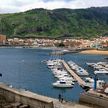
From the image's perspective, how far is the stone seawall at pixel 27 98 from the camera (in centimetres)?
3062

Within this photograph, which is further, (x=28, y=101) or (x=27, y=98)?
(x=27, y=98)

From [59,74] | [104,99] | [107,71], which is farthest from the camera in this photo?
[107,71]

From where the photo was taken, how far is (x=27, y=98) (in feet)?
107

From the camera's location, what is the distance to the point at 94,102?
31250 mm

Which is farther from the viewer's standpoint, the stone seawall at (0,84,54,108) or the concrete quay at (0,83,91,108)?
the concrete quay at (0,83,91,108)

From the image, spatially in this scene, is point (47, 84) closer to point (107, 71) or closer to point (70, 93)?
point (70, 93)

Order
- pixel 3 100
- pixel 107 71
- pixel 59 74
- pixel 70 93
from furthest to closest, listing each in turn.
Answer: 1. pixel 107 71
2. pixel 59 74
3. pixel 70 93
4. pixel 3 100

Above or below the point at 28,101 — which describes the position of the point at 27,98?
above

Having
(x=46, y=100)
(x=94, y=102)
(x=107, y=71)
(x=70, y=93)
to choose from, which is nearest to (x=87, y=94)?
(x=94, y=102)

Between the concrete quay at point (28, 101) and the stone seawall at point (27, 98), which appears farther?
→ the concrete quay at point (28, 101)

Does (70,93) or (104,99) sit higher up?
(104,99)

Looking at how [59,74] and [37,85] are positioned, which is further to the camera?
[59,74]

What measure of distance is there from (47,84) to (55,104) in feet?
113

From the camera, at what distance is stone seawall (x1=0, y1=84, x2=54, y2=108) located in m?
30.6
